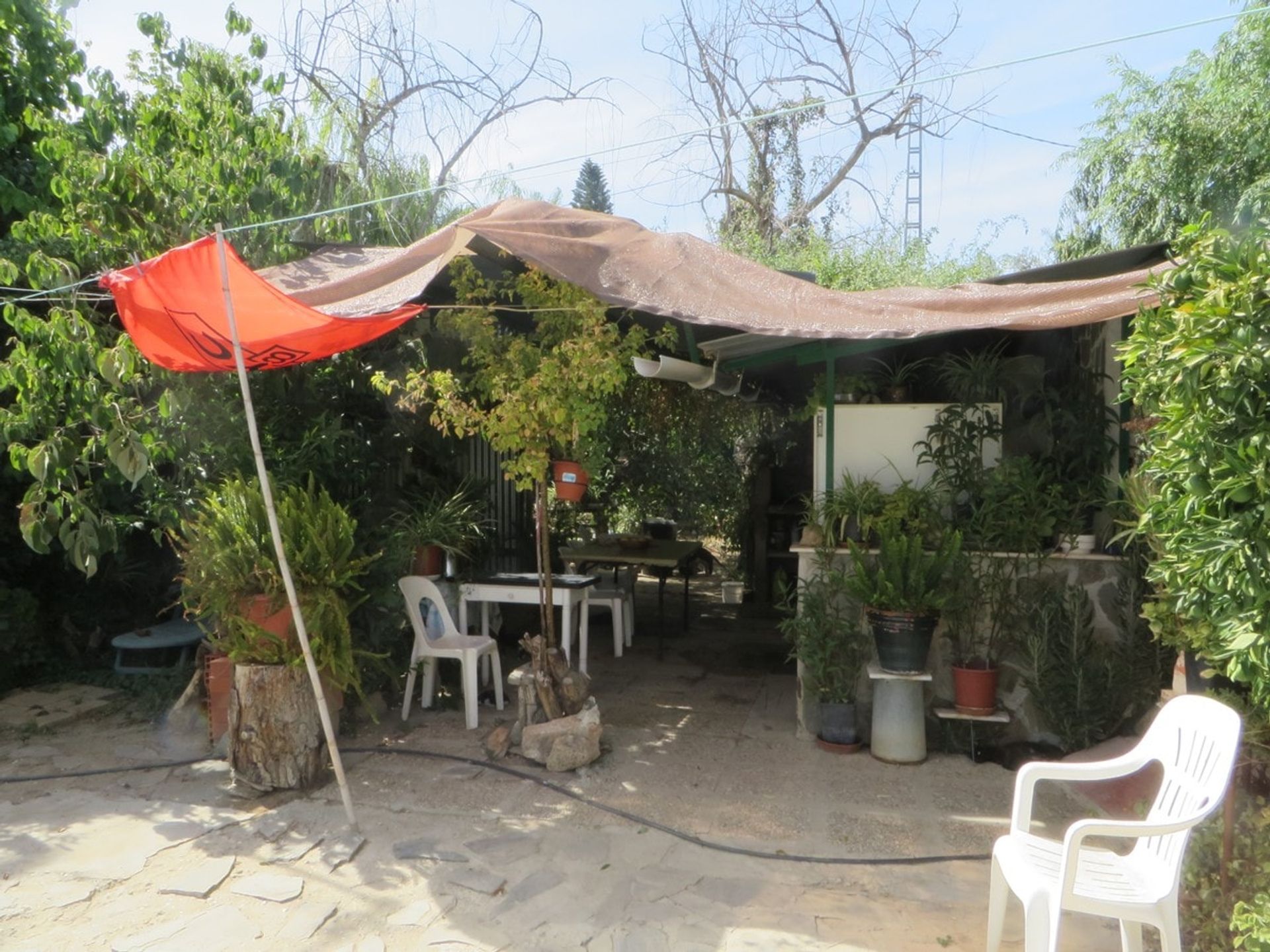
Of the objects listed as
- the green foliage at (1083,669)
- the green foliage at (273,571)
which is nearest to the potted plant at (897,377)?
the green foliage at (1083,669)

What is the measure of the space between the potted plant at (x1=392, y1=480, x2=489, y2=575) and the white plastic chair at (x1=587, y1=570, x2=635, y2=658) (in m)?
1.08

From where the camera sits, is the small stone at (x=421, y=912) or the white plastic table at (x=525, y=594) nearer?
the small stone at (x=421, y=912)

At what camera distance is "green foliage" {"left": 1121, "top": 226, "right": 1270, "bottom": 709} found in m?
2.29

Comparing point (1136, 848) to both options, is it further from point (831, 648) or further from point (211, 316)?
point (211, 316)

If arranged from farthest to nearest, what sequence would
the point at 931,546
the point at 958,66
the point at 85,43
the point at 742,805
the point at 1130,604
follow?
1. the point at 958,66
2. the point at 85,43
3. the point at 931,546
4. the point at 1130,604
5. the point at 742,805

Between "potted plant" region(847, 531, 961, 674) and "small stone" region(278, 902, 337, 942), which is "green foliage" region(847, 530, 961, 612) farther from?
"small stone" region(278, 902, 337, 942)

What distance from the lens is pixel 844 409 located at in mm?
5227

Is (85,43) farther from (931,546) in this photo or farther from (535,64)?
(931,546)

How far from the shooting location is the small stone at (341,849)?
11.7ft

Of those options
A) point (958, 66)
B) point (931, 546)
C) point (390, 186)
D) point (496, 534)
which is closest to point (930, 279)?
point (958, 66)

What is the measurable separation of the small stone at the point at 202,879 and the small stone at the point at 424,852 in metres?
0.61

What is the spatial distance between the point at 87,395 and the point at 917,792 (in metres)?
4.40

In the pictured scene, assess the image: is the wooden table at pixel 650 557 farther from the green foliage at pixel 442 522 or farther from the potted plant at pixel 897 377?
the potted plant at pixel 897 377

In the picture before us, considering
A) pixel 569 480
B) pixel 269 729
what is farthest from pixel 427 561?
pixel 269 729
